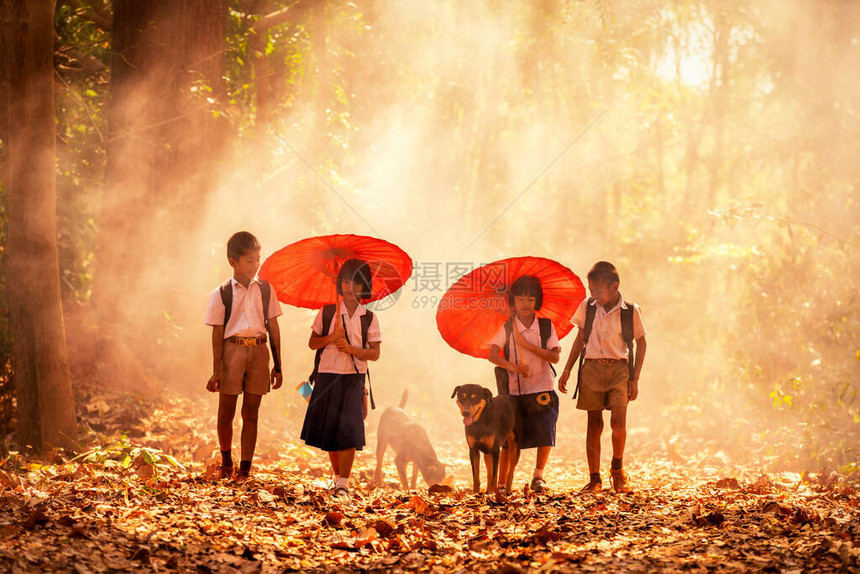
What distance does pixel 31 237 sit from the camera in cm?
753

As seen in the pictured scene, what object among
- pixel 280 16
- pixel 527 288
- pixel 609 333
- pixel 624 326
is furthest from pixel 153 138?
pixel 624 326

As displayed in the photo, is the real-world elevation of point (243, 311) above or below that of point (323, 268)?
below

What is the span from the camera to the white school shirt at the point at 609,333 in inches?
274

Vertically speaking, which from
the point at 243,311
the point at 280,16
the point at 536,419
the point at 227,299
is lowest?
the point at 536,419

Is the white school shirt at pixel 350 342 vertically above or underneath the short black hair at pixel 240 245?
underneath

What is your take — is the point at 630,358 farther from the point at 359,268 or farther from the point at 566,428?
the point at 566,428

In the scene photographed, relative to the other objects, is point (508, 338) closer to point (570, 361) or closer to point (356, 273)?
point (570, 361)

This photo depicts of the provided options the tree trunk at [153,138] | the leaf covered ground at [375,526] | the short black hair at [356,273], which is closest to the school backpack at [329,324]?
the short black hair at [356,273]

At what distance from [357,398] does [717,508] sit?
10.4 feet

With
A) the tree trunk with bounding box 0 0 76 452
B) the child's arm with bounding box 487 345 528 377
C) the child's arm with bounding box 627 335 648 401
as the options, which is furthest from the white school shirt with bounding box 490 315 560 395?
the tree trunk with bounding box 0 0 76 452

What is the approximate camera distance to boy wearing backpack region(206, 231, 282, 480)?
652cm

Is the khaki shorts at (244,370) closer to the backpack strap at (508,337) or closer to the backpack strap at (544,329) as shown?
the backpack strap at (508,337)

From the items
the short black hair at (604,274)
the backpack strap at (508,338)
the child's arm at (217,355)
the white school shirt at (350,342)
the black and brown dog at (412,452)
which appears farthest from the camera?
the black and brown dog at (412,452)

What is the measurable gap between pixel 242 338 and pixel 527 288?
2.71 metres
